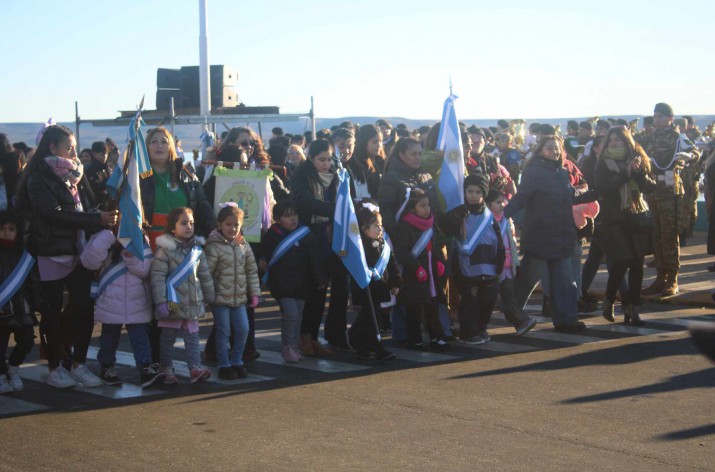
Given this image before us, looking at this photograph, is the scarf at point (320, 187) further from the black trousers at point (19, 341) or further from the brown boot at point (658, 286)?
the brown boot at point (658, 286)

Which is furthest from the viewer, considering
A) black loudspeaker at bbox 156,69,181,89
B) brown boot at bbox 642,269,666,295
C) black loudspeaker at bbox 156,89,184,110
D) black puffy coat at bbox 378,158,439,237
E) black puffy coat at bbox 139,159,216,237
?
black loudspeaker at bbox 156,69,181,89

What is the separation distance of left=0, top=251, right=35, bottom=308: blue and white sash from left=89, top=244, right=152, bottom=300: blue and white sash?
509 millimetres

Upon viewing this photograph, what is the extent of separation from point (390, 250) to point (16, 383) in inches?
134

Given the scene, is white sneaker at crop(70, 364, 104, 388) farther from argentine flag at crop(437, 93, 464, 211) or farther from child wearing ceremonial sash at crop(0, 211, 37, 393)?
argentine flag at crop(437, 93, 464, 211)

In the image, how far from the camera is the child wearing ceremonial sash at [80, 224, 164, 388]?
8.77 meters

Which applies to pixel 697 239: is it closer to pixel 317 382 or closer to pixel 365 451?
pixel 317 382

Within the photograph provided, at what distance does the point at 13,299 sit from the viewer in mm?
8570

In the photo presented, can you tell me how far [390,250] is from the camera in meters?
10.4

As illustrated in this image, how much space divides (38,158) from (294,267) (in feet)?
7.79

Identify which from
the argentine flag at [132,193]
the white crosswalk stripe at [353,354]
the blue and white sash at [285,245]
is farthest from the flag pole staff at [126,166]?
the blue and white sash at [285,245]

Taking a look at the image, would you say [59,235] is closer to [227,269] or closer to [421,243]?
[227,269]

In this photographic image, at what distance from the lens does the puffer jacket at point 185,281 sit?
8.78m

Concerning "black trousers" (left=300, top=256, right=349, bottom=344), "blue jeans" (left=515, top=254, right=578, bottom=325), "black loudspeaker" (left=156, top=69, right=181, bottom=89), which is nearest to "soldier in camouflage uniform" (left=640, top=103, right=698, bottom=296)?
"blue jeans" (left=515, top=254, right=578, bottom=325)

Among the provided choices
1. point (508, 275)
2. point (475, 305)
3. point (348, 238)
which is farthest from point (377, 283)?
point (508, 275)
